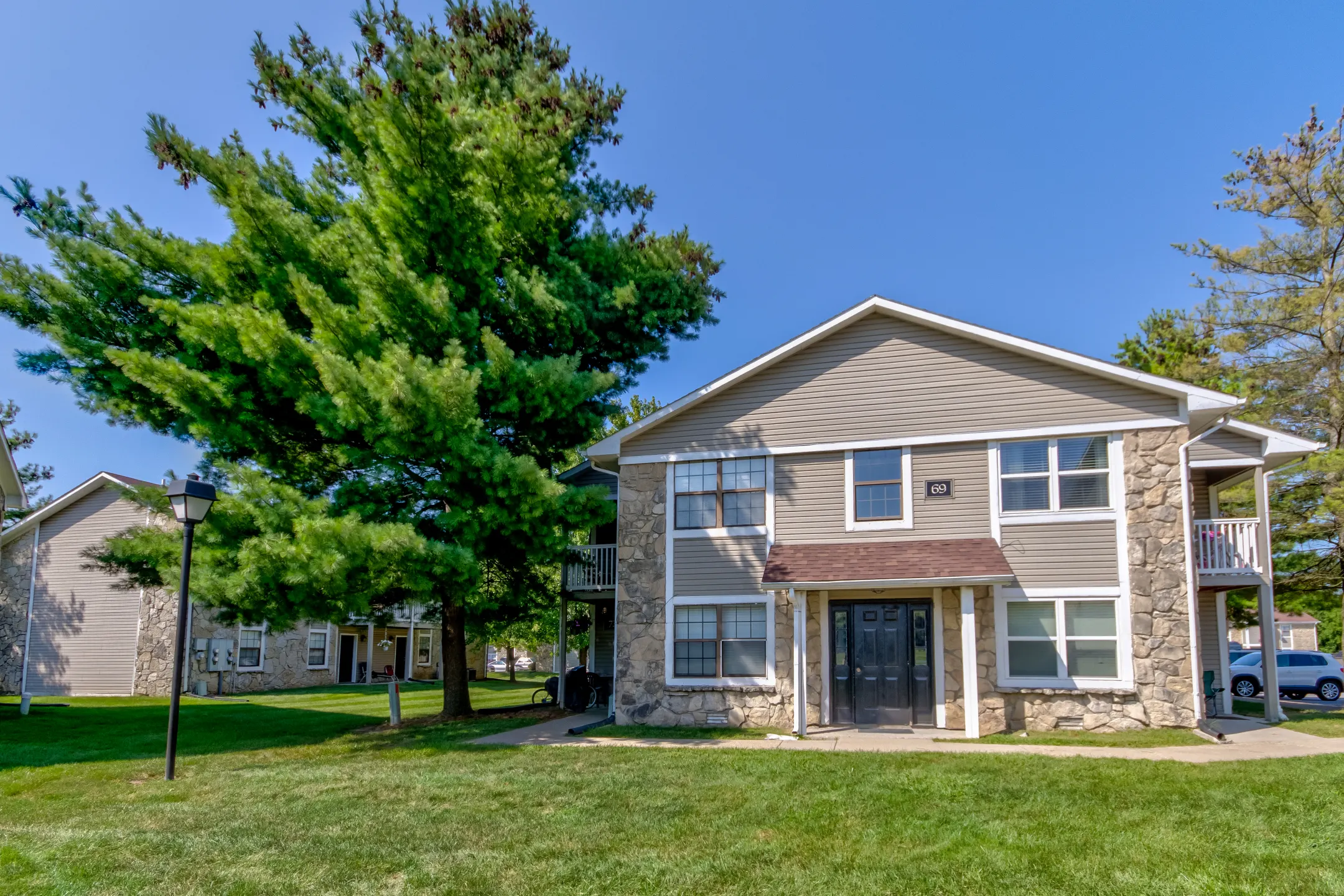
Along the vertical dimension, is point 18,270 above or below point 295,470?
above

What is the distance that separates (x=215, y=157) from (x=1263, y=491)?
61.8ft

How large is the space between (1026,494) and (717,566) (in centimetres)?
502

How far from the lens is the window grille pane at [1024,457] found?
1377 centimetres

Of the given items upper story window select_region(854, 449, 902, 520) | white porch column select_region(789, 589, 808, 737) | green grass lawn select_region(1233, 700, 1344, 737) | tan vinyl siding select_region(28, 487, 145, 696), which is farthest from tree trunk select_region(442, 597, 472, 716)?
green grass lawn select_region(1233, 700, 1344, 737)

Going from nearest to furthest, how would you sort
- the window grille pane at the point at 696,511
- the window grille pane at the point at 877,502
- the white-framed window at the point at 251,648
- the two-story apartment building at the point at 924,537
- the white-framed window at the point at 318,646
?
the two-story apartment building at the point at 924,537 → the window grille pane at the point at 877,502 → the window grille pane at the point at 696,511 → the white-framed window at the point at 251,648 → the white-framed window at the point at 318,646

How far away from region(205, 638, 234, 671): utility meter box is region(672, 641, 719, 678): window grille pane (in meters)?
17.6

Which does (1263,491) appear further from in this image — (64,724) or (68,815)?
(64,724)

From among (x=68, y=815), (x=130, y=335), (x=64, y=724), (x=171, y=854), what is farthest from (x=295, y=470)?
(x=171, y=854)

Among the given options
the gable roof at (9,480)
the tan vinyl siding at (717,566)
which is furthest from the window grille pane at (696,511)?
the gable roof at (9,480)

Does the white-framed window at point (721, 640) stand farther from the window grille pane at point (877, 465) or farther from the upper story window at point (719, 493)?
the window grille pane at point (877, 465)

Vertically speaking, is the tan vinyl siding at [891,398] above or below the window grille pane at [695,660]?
above

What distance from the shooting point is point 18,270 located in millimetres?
15336

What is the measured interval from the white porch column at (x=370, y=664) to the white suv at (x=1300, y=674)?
27.2 metres

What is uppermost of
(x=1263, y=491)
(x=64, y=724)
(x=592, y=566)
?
(x=1263, y=491)
